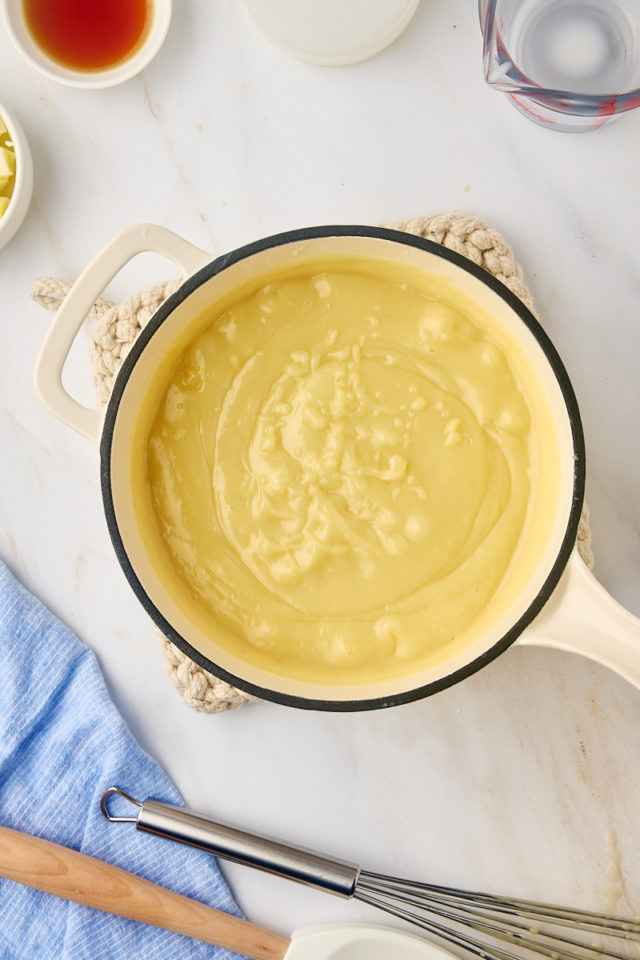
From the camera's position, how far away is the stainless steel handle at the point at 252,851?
3.86 feet

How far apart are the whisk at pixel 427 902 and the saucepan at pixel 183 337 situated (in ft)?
1.05

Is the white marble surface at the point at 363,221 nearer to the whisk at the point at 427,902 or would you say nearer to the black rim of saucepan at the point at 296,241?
the whisk at the point at 427,902

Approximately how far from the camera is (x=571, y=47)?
4.08ft

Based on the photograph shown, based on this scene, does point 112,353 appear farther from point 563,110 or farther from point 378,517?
point 563,110

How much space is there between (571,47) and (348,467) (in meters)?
0.70

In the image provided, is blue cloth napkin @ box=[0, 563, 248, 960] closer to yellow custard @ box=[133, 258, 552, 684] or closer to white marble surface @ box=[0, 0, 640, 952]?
white marble surface @ box=[0, 0, 640, 952]

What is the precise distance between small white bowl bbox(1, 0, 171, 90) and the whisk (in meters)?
0.97

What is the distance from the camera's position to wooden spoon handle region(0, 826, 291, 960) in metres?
1.20

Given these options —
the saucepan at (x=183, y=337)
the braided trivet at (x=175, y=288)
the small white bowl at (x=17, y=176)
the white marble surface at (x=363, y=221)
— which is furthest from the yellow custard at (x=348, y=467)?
the small white bowl at (x=17, y=176)

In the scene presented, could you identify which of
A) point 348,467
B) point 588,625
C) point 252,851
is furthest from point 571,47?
point 252,851

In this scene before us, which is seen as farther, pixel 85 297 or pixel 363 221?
pixel 363 221

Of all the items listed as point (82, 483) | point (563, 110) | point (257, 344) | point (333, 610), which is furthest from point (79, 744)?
point (563, 110)

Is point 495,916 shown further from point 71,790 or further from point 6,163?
point 6,163

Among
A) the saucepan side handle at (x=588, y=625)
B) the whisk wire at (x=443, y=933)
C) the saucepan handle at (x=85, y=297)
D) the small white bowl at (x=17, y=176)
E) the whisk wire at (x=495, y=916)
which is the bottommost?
the whisk wire at (x=443, y=933)
